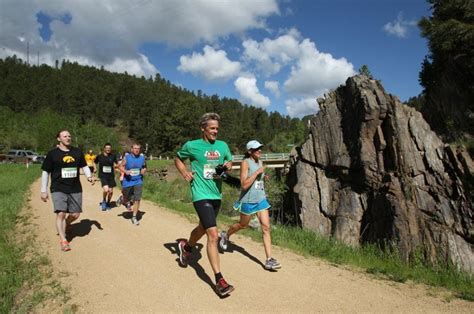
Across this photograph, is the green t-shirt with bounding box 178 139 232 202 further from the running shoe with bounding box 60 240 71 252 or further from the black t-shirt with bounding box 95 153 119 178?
the black t-shirt with bounding box 95 153 119 178

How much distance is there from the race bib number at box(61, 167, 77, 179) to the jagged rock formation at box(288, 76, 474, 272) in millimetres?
8601

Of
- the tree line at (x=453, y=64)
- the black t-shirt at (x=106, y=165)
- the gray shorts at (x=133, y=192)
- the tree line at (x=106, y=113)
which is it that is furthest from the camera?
the tree line at (x=106, y=113)

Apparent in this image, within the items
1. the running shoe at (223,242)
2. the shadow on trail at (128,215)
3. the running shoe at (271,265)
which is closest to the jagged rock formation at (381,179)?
the running shoe at (223,242)

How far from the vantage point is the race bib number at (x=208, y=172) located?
5168mm

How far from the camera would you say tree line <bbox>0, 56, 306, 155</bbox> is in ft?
249

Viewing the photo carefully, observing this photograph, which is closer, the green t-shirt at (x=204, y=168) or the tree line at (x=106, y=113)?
the green t-shirt at (x=204, y=168)

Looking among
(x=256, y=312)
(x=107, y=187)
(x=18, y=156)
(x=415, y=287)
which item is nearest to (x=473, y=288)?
(x=415, y=287)

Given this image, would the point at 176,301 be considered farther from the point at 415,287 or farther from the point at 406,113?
the point at 406,113

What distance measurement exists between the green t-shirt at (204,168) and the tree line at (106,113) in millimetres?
70777

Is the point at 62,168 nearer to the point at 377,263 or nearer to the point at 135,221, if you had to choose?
the point at 135,221

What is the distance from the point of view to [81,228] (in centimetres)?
862

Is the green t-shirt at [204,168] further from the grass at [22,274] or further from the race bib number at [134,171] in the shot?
the race bib number at [134,171]

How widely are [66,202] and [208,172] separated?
355cm

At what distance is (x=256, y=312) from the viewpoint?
446cm
